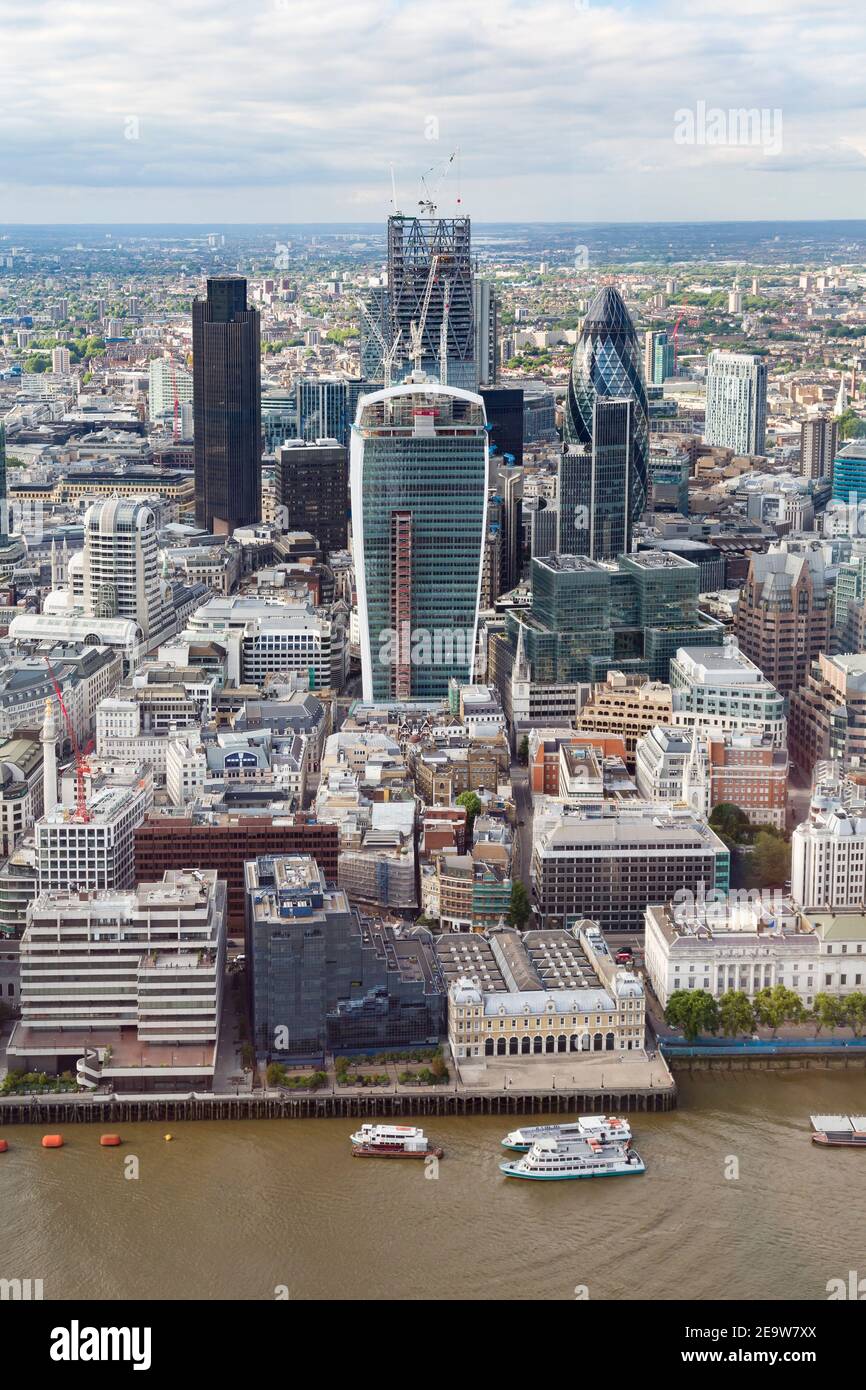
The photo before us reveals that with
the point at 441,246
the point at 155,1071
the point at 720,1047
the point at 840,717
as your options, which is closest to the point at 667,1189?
the point at 720,1047

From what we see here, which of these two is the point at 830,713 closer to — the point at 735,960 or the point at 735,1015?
the point at 735,960

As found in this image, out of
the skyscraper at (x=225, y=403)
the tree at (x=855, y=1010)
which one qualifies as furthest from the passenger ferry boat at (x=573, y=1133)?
the skyscraper at (x=225, y=403)

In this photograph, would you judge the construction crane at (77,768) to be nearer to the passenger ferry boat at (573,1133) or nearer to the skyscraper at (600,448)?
the passenger ferry boat at (573,1133)

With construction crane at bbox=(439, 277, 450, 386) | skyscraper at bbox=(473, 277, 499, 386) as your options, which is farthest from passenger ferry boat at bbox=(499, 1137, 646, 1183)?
skyscraper at bbox=(473, 277, 499, 386)

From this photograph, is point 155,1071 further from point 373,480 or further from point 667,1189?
point 373,480

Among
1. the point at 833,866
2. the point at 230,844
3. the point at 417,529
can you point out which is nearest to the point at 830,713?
the point at 833,866
